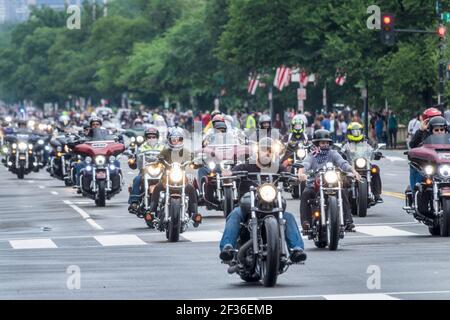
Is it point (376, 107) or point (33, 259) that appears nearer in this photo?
point (33, 259)

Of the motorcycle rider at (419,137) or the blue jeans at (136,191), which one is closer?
the motorcycle rider at (419,137)

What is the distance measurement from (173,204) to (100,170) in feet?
36.9

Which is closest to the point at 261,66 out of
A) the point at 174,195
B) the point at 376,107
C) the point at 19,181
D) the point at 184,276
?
the point at 376,107

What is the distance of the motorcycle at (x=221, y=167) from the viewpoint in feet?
96.9

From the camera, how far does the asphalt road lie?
55.5 feet

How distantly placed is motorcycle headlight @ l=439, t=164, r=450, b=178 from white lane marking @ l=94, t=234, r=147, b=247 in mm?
4430

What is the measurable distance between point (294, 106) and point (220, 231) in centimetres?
7758

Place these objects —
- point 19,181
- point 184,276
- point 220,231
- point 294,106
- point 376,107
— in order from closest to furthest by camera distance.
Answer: point 184,276
point 220,231
point 19,181
point 376,107
point 294,106

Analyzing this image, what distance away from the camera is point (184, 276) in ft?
62.3

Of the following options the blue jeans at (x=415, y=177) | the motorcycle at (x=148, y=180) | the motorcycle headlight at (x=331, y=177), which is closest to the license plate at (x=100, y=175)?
the motorcycle at (x=148, y=180)

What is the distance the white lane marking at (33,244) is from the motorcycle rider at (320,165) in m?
4.09

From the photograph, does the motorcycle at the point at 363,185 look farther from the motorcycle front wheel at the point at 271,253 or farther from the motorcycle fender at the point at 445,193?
the motorcycle front wheel at the point at 271,253

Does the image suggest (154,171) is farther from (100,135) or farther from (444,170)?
(100,135)
